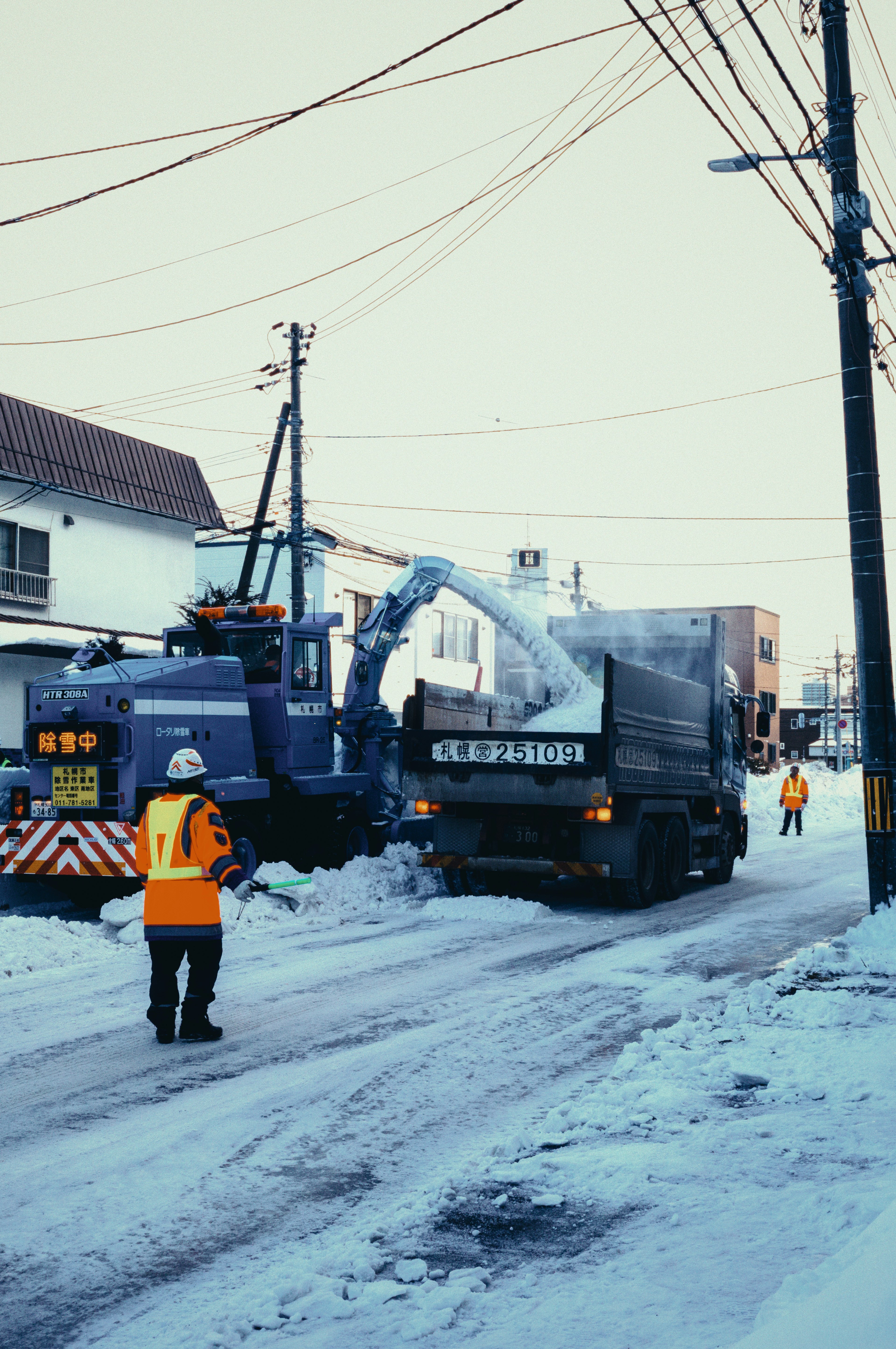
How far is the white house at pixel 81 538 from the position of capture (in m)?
26.2

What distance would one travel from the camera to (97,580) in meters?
29.0

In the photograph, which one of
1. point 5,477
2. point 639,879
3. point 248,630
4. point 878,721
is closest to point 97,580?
point 5,477

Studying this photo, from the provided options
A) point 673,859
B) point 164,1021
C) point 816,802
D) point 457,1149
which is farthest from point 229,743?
point 816,802

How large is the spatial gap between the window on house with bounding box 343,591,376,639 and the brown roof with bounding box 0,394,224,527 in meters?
11.3

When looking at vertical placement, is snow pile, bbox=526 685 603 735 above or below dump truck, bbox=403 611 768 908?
above

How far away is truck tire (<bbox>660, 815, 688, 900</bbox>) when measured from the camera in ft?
47.7

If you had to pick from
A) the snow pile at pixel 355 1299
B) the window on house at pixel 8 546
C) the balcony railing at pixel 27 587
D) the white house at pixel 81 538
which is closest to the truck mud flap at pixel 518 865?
the snow pile at pixel 355 1299

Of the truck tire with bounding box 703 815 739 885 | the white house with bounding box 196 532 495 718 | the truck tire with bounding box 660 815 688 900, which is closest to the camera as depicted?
the truck tire with bounding box 660 815 688 900

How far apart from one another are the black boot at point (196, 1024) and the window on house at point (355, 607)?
115 ft

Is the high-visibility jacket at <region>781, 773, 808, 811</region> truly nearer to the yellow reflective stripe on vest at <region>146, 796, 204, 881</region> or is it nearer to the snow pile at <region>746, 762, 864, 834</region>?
the snow pile at <region>746, 762, 864, 834</region>

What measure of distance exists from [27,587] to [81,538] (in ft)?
6.38

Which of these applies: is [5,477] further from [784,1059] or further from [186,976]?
[784,1059]

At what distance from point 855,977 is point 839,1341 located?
6802mm

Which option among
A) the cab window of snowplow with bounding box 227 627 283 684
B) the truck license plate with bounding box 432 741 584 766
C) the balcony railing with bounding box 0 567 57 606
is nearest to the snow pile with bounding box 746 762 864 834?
the truck license plate with bounding box 432 741 584 766
